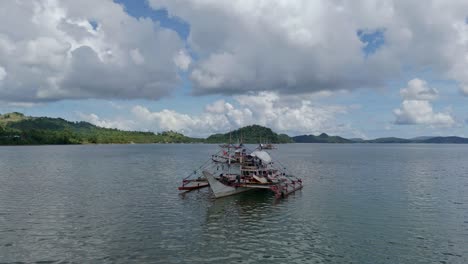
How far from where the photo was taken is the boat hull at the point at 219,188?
5519 cm

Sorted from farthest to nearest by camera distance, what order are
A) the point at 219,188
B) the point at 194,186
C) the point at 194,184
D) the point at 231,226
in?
the point at 194,184, the point at 194,186, the point at 219,188, the point at 231,226

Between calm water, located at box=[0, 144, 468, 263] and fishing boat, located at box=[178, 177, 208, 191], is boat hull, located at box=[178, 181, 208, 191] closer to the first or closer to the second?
fishing boat, located at box=[178, 177, 208, 191]

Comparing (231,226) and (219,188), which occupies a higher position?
(219,188)

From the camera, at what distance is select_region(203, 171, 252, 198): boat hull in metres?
55.2

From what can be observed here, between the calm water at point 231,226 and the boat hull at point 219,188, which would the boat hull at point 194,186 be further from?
the boat hull at point 219,188

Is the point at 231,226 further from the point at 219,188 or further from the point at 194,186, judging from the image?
the point at 194,186

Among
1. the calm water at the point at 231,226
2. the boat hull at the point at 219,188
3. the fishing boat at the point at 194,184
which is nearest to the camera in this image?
the calm water at the point at 231,226

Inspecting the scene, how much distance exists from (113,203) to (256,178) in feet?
73.3

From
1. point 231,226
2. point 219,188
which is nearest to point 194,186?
point 219,188

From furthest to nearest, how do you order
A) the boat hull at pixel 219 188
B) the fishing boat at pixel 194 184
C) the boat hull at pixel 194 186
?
1. the fishing boat at pixel 194 184
2. the boat hull at pixel 194 186
3. the boat hull at pixel 219 188

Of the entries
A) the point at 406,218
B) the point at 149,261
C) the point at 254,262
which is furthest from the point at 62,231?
the point at 406,218

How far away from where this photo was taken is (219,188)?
56469 mm

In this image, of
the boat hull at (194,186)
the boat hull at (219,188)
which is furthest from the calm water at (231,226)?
the boat hull at (194,186)

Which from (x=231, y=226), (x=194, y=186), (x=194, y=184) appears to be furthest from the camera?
(x=194, y=184)
